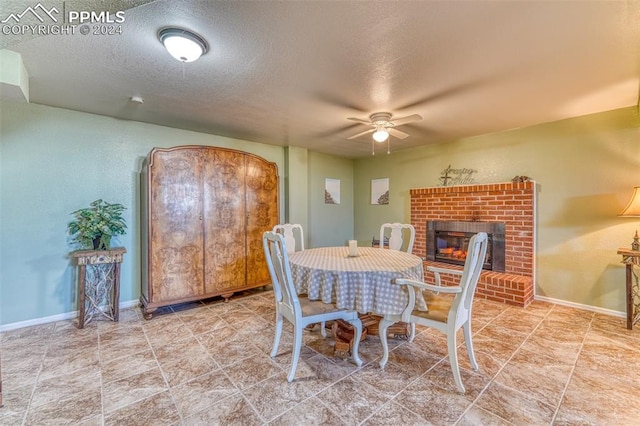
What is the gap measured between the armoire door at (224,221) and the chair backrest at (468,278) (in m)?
2.63

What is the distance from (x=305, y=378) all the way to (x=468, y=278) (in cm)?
132

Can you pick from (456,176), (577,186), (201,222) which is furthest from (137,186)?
(577,186)

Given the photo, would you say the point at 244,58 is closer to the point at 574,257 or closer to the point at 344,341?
the point at 344,341

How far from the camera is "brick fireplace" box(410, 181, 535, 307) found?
3395 mm

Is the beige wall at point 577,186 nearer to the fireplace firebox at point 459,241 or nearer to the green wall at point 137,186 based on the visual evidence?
the green wall at point 137,186

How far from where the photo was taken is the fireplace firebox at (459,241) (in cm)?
378

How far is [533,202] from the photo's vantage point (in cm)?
346

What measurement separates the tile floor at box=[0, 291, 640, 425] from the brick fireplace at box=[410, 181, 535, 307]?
0.61 metres

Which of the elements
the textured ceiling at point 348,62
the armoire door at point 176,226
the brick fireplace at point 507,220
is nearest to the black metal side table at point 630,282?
the brick fireplace at point 507,220

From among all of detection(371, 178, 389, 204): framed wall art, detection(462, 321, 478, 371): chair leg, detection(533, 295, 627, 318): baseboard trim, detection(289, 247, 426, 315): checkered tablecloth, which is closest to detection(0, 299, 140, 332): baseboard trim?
detection(289, 247, 426, 315): checkered tablecloth

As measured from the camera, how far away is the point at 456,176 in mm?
4250

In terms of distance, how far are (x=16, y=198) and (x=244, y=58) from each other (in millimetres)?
2757

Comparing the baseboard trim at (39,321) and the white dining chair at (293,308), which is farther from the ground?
the white dining chair at (293,308)

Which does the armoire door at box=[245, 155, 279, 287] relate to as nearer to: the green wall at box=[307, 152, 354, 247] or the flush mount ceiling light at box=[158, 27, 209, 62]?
the green wall at box=[307, 152, 354, 247]
